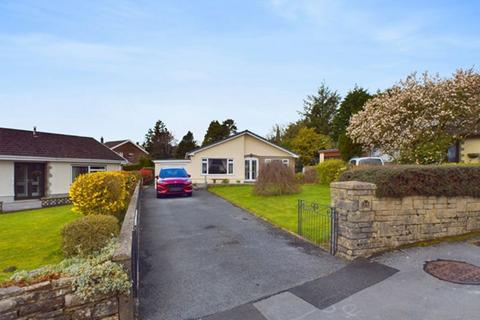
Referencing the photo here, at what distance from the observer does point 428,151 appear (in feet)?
54.7

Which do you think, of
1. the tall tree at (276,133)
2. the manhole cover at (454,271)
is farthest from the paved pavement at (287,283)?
the tall tree at (276,133)

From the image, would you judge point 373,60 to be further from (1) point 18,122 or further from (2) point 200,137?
(2) point 200,137

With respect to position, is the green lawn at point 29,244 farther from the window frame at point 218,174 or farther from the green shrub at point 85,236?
the window frame at point 218,174

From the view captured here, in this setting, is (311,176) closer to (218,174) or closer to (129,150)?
(218,174)

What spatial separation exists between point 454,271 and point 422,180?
2101 mm

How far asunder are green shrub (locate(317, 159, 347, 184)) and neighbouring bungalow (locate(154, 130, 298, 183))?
19.8 ft

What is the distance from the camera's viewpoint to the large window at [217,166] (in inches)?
1045

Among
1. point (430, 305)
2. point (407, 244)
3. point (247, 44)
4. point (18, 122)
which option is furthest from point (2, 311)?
point (18, 122)

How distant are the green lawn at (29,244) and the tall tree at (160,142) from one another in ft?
123

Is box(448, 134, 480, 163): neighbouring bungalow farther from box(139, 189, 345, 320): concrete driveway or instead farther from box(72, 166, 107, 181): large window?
box(72, 166, 107, 181): large window

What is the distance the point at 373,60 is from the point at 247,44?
619 cm

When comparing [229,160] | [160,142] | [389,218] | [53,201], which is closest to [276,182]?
[389,218]

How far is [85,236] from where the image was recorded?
213 inches

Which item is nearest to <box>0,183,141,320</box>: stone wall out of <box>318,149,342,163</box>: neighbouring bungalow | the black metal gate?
the black metal gate
